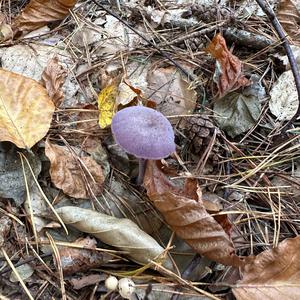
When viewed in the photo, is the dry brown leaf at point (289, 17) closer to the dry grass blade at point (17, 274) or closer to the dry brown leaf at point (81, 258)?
the dry brown leaf at point (81, 258)

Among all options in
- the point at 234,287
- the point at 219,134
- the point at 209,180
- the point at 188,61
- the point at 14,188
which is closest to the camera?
the point at 234,287

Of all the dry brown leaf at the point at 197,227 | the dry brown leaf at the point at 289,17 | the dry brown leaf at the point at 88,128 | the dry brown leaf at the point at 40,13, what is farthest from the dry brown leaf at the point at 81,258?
the dry brown leaf at the point at 289,17

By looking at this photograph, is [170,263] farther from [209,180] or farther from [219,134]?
[219,134]

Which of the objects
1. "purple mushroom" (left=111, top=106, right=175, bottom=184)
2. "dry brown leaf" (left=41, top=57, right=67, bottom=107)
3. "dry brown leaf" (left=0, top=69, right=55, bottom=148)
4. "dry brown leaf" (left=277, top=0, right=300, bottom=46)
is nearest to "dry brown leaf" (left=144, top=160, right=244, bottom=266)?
"purple mushroom" (left=111, top=106, right=175, bottom=184)

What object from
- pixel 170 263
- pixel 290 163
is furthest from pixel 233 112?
pixel 170 263

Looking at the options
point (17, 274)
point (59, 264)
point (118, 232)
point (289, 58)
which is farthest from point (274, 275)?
point (289, 58)

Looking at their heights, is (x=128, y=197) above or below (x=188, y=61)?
below
